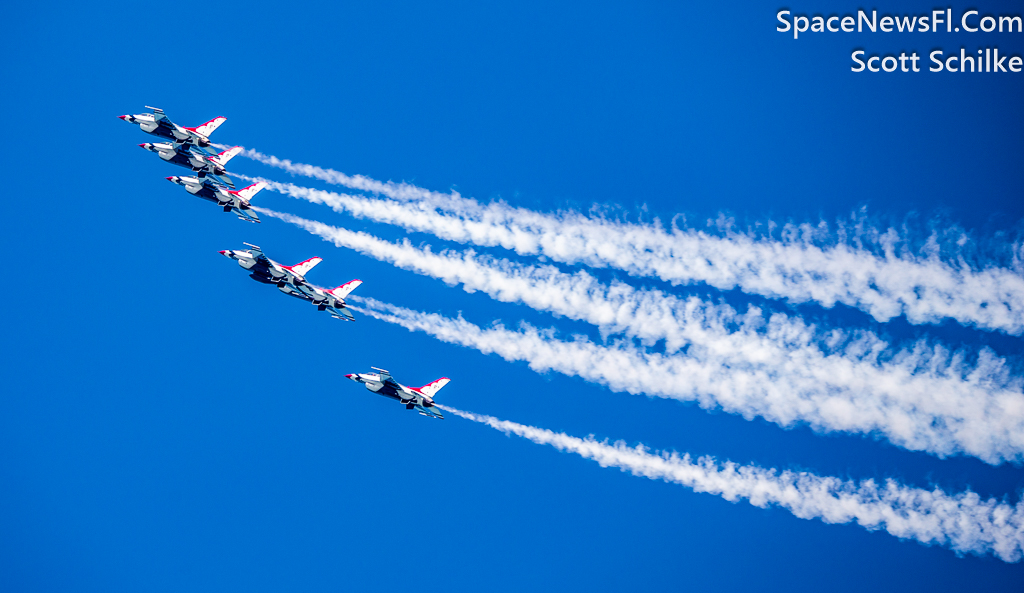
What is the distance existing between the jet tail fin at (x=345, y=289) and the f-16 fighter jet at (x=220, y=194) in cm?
639

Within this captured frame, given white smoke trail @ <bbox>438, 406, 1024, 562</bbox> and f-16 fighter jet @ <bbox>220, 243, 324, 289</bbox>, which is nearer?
white smoke trail @ <bbox>438, 406, 1024, 562</bbox>

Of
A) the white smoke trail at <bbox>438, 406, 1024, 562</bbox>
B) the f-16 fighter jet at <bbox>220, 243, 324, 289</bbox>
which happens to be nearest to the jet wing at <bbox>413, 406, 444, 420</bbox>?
the white smoke trail at <bbox>438, 406, 1024, 562</bbox>

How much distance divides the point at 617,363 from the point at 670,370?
286 centimetres

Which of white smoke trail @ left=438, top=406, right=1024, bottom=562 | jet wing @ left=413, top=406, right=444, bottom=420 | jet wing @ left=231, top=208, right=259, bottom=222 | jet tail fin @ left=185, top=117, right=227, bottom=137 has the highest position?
jet tail fin @ left=185, top=117, right=227, bottom=137

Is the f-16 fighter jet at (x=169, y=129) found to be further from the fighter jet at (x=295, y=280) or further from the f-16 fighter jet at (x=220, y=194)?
the fighter jet at (x=295, y=280)

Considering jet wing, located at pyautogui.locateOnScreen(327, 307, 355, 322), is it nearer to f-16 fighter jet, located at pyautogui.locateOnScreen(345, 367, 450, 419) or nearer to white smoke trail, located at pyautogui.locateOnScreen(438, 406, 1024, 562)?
f-16 fighter jet, located at pyautogui.locateOnScreen(345, 367, 450, 419)

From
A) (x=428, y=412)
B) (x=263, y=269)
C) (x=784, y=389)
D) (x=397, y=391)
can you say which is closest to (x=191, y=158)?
(x=263, y=269)

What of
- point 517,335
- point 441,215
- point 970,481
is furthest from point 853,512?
point 441,215

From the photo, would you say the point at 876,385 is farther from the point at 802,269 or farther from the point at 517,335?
the point at 517,335

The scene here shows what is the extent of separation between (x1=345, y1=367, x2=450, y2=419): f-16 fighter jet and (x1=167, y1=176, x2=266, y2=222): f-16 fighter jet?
11.7 meters

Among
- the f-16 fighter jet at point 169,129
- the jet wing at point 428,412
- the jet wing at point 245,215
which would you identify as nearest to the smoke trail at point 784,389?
the jet wing at point 428,412

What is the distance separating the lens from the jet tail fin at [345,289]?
5284 centimetres

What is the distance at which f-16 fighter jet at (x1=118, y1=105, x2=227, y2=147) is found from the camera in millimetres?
51062

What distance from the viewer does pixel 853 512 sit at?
46.3 metres
